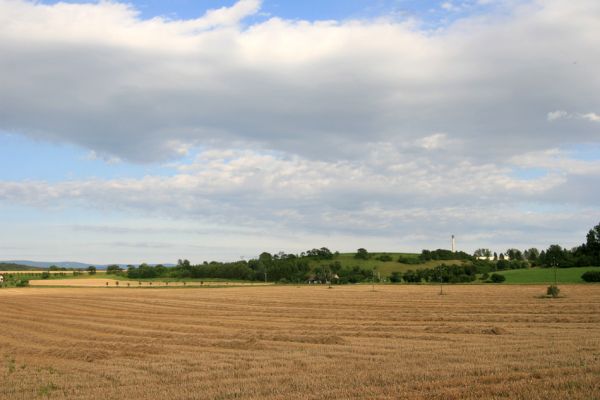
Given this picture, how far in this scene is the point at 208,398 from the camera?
47.4ft

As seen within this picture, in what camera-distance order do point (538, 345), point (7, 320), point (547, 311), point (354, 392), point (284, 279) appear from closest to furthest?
1. point (354, 392)
2. point (538, 345)
3. point (547, 311)
4. point (7, 320)
5. point (284, 279)

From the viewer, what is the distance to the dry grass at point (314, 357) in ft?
48.5

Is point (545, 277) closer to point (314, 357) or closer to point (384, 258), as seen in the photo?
point (384, 258)

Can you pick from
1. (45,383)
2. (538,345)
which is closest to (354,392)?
(45,383)

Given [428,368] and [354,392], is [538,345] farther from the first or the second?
[354,392]

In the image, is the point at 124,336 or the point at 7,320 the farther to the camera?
the point at 7,320

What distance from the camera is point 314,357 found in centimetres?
2178

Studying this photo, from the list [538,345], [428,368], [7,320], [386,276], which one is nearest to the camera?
[428,368]

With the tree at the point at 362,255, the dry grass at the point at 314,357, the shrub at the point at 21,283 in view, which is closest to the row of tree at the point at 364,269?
the tree at the point at 362,255

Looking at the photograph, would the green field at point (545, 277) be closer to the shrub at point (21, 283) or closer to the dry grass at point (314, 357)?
the dry grass at point (314, 357)

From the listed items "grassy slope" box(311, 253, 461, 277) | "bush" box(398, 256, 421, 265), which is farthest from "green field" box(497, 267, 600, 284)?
"bush" box(398, 256, 421, 265)

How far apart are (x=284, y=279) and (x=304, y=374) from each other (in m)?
152

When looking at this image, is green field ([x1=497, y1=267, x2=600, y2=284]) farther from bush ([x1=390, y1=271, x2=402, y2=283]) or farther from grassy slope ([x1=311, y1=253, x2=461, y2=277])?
grassy slope ([x1=311, y1=253, x2=461, y2=277])

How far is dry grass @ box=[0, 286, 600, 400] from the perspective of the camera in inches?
582
